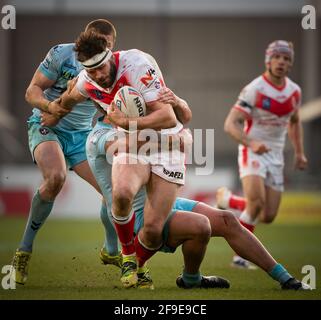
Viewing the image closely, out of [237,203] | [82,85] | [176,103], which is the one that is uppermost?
[82,85]

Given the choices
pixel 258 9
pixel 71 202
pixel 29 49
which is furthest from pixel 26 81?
pixel 71 202

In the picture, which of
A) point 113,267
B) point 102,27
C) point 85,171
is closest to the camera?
point 102,27

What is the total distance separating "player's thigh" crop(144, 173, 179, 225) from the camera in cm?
619

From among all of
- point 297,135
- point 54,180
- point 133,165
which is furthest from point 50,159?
point 297,135

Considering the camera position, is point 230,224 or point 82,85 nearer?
point 230,224

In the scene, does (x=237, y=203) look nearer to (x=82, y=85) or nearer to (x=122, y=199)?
(x=82, y=85)

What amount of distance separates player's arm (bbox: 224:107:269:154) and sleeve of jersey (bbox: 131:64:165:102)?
277 cm

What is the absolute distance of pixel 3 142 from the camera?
26.3 metres

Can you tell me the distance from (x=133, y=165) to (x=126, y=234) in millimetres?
539

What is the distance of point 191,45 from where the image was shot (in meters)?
27.9

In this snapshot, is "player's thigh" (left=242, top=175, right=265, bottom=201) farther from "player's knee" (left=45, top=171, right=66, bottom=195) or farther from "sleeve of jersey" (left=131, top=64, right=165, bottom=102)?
"sleeve of jersey" (left=131, top=64, right=165, bottom=102)

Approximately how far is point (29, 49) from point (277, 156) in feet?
62.7

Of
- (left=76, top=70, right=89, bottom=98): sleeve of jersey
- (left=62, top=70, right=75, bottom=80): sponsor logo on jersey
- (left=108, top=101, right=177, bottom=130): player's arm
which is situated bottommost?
(left=108, top=101, right=177, bottom=130): player's arm

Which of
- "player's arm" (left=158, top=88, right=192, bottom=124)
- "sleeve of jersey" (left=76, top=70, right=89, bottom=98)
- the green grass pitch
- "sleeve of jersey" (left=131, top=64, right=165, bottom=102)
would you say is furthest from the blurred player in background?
"player's arm" (left=158, top=88, right=192, bottom=124)
